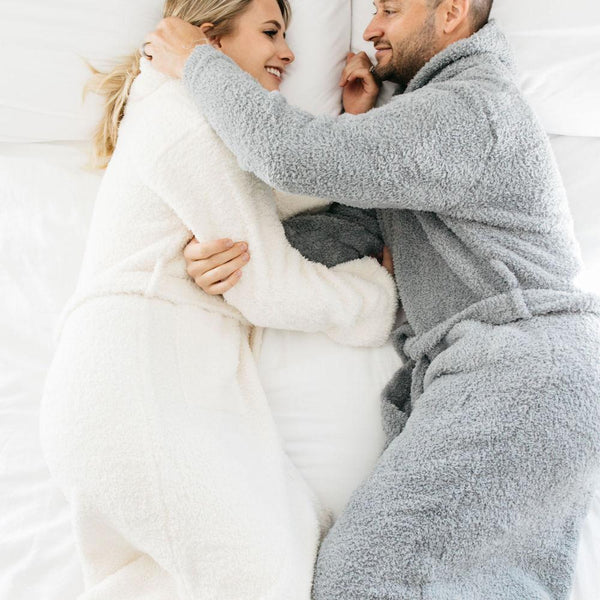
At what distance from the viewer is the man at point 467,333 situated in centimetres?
85

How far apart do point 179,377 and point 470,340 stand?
457 mm

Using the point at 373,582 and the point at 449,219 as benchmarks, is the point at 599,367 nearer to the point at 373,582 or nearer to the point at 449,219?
the point at 449,219

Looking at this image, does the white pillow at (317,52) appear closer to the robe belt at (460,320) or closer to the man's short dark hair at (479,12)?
the man's short dark hair at (479,12)

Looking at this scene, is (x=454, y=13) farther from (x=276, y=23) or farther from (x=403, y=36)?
(x=276, y=23)

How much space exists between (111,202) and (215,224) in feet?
0.59

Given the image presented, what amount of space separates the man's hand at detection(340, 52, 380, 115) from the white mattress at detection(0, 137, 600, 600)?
0.39 meters

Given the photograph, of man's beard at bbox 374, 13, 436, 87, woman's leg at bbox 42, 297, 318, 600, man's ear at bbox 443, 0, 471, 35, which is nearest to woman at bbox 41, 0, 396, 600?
woman's leg at bbox 42, 297, 318, 600

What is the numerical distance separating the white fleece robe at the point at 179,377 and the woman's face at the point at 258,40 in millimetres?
179

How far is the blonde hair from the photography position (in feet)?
3.76

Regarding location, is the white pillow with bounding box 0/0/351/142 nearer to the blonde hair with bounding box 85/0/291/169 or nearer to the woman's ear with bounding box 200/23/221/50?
the blonde hair with bounding box 85/0/291/169

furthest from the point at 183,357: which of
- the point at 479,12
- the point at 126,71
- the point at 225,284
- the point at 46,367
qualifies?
the point at 479,12

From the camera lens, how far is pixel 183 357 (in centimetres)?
98

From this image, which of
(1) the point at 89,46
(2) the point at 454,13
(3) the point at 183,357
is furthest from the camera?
(1) the point at 89,46

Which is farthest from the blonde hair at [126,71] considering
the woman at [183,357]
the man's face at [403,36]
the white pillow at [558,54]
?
the white pillow at [558,54]
